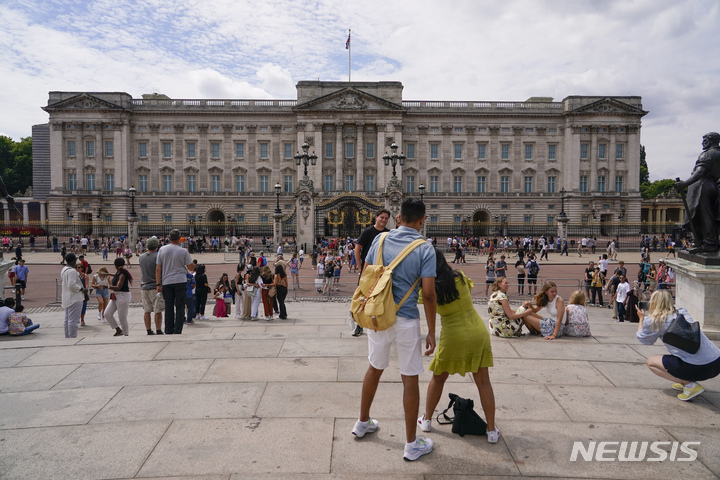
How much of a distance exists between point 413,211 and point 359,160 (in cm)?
5636

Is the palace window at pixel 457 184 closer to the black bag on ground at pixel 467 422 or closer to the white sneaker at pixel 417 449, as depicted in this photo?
the black bag on ground at pixel 467 422

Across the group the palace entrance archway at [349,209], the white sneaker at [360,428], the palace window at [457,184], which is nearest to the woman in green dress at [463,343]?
the white sneaker at [360,428]

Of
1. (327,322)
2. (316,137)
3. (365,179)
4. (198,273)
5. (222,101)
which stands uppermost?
(222,101)

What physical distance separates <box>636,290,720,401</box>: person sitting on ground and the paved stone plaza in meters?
0.23

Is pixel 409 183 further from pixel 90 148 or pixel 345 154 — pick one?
pixel 90 148

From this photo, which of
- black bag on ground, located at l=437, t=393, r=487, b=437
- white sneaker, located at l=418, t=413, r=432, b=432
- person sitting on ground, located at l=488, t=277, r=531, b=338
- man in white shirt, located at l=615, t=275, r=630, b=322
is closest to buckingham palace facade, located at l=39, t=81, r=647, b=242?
man in white shirt, located at l=615, t=275, r=630, b=322

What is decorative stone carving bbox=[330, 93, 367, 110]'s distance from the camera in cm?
5875

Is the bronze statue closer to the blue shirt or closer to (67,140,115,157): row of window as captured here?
the blue shirt

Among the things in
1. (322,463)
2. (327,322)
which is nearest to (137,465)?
(322,463)

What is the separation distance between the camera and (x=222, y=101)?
6094 centimetres

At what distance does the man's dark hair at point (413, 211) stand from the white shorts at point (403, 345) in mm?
910

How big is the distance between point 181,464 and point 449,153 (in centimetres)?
6043

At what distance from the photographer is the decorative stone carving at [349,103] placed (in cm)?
5875

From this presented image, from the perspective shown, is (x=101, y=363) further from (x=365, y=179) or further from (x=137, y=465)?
(x=365, y=179)
